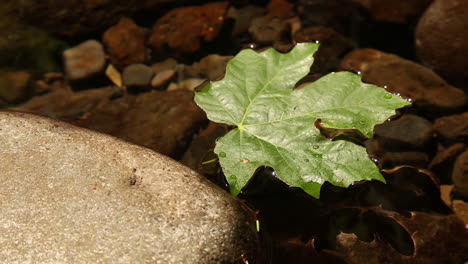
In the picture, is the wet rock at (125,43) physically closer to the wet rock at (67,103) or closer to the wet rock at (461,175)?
the wet rock at (67,103)

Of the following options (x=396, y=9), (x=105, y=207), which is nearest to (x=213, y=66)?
(x=396, y=9)

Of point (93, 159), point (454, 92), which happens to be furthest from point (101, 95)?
point (454, 92)

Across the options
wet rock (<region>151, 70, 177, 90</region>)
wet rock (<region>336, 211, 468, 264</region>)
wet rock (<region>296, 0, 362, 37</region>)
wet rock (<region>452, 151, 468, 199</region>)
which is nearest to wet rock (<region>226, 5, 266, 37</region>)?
wet rock (<region>296, 0, 362, 37</region>)

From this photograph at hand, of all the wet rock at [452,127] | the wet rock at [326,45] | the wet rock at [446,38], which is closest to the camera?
the wet rock at [452,127]

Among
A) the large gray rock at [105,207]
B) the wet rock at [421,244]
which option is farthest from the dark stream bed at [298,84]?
the large gray rock at [105,207]

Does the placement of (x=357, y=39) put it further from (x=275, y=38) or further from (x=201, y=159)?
(x=201, y=159)

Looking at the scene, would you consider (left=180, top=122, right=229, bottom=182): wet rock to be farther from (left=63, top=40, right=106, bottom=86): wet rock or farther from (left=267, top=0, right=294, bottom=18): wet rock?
(left=267, top=0, right=294, bottom=18): wet rock
